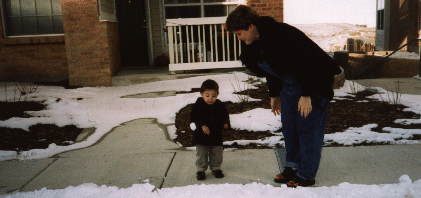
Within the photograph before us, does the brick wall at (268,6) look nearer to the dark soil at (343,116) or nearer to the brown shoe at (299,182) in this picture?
the dark soil at (343,116)

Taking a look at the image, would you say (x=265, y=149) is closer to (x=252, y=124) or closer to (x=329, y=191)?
(x=252, y=124)

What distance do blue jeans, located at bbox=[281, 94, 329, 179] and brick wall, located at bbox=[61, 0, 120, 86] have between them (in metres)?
5.91

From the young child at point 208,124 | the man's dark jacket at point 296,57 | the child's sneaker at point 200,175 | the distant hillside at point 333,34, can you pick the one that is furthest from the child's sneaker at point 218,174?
the distant hillside at point 333,34

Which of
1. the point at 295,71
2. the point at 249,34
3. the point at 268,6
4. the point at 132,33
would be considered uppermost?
the point at 268,6

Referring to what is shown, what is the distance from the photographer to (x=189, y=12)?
1055 centimetres

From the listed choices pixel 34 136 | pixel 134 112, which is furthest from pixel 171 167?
pixel 134 112

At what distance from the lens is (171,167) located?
144 inches

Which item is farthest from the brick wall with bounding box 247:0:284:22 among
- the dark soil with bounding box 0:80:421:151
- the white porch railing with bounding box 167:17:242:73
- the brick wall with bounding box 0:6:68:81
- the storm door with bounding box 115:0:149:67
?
the brick wall with bounding box 0:6:68:81

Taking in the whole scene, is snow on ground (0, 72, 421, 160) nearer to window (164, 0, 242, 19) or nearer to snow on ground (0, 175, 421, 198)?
snow on ground (0, 175, 421, 198)

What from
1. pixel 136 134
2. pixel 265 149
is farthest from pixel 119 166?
pixel 265 149

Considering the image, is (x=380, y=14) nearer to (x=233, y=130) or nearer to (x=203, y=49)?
(x=203, y=49)

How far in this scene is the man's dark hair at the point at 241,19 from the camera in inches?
105

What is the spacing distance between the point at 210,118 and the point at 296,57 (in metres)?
1.01

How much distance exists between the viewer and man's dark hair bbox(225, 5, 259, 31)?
2.67m
